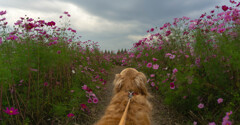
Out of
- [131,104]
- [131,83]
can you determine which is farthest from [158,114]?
[131,104]

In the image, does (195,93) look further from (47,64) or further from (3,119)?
(3,119)

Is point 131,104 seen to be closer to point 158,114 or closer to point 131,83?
point 131,83

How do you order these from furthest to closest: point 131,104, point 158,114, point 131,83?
point 158,114, point 131,83, point 131,104

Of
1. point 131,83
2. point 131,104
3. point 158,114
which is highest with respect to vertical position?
point 131,83

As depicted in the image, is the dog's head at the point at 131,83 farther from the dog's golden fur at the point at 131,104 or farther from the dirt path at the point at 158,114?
the dirt path at the point at 158,114

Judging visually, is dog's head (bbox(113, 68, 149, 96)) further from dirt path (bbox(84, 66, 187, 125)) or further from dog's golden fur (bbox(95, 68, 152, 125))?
dirt path (bbox(84, 66, 187, 125))

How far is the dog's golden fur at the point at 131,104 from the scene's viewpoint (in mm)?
1934

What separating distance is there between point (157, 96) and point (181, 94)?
5.61 feet

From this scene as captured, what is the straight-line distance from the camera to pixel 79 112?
3.30 m

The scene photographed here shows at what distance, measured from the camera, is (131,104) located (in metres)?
2.28

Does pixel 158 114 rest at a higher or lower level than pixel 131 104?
lower

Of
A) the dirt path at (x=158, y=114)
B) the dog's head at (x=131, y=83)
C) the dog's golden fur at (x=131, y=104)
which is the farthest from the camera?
the dirt path at (x=158, y=114)

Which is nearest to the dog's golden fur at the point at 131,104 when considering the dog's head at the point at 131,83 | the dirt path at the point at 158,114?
the dog's head at the point at 131,83

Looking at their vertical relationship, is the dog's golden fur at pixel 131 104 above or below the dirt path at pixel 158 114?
above
